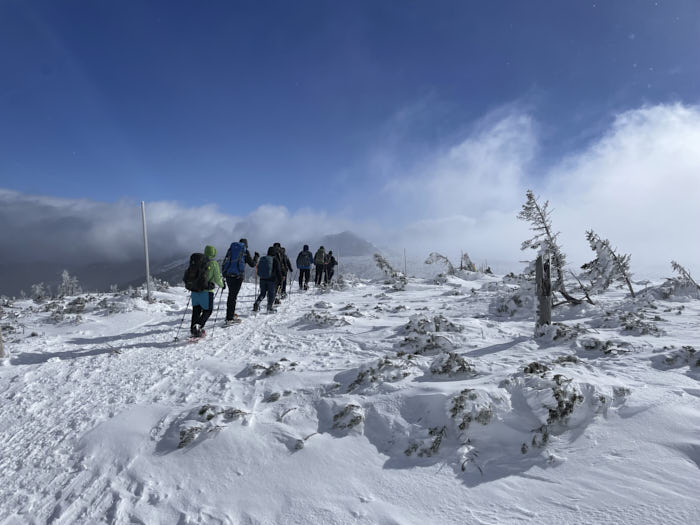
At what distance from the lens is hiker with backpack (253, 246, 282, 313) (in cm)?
989

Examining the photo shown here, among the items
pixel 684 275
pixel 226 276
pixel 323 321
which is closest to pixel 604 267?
pixel 684 275

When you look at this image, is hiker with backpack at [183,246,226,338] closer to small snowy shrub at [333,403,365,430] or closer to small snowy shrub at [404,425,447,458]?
small snowy shrub at [333,403,365,430]

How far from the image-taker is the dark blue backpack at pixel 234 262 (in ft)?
27.9

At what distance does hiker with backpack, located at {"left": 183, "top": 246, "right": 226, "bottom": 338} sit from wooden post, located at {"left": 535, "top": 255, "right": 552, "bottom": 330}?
6206mm

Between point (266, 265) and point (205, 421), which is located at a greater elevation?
point (266, 265)

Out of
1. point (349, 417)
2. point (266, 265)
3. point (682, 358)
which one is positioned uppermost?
point (266, 265)

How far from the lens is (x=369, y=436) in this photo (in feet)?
10.9

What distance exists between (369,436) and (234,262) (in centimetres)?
628

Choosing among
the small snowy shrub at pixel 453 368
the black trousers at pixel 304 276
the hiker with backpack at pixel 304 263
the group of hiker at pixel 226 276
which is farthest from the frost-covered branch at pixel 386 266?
the small snowy shrub at pixel 453 368

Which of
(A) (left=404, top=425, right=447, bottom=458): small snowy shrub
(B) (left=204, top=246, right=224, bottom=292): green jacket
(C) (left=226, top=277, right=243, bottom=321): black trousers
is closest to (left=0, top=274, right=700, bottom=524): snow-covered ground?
(A) (left=404, top=425, right=447, bottom=458): small snowy shrub

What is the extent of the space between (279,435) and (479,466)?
6.05 feet

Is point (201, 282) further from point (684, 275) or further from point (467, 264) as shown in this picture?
point (467, 264)

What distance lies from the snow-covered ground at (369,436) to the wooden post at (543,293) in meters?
0.48

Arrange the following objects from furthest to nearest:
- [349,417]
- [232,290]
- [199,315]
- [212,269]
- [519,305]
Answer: [232,290] < [519,305] < [199,315] < [212,269] < [349,417]
